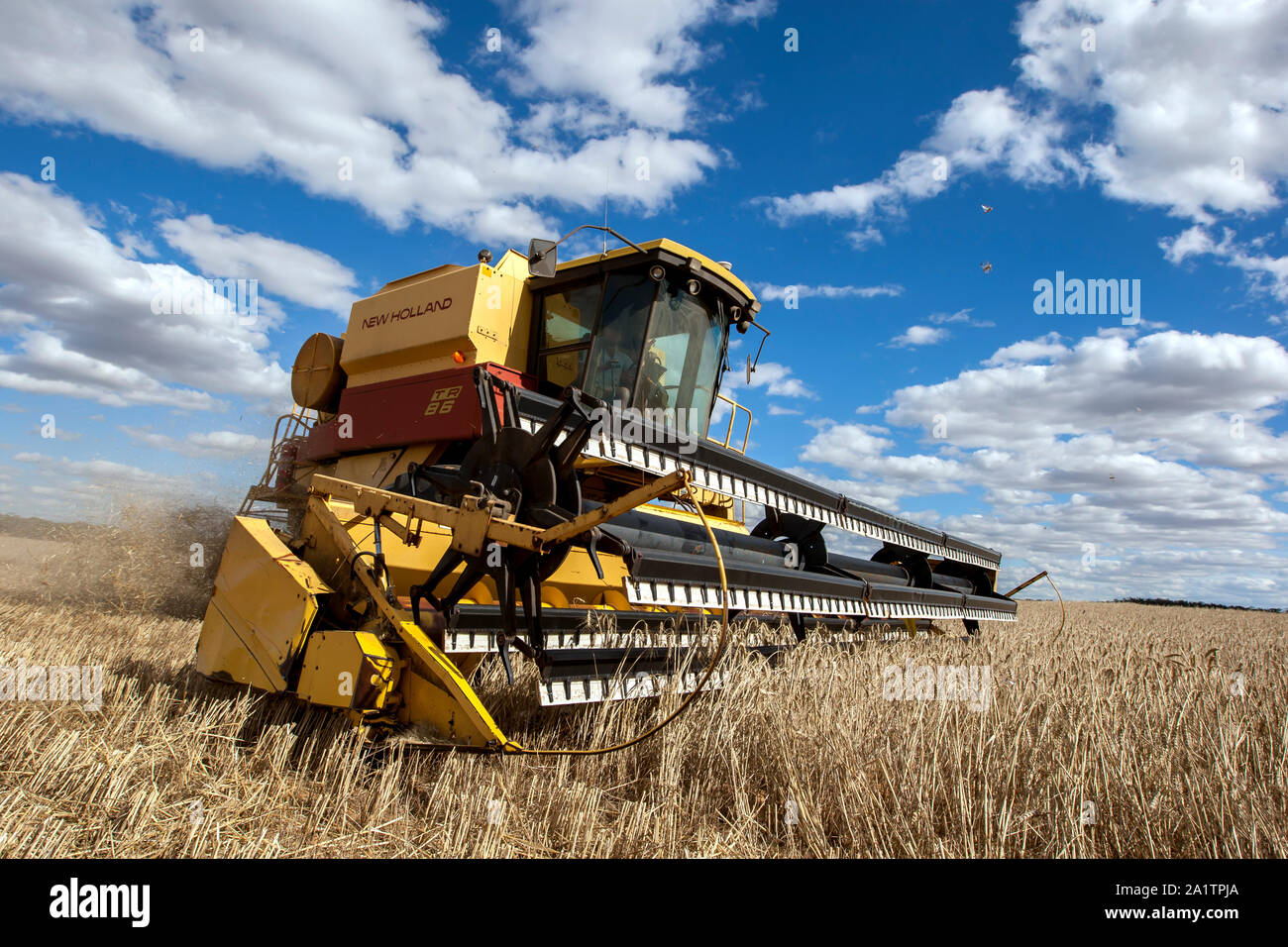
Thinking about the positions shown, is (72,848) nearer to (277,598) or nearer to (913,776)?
(277,598)

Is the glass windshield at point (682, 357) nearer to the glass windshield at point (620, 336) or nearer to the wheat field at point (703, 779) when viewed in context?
the glass windshield at point (620, 336)

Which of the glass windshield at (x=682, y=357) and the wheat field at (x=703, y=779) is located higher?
the glass windshield at (x=682, y=357)

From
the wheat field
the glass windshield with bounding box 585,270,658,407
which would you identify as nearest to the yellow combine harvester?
the glass windshield with bounding box 585,270,658,407

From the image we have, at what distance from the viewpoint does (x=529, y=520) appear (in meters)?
2.57

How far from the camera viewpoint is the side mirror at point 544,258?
13.8 ft

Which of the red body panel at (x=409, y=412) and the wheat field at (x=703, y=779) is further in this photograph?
the red body panel at (x=409, y=412)

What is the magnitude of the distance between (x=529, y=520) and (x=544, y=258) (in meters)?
2.21

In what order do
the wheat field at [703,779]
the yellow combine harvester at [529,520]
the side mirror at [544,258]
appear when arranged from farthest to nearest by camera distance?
the side mirror at [544,258], the yellow combine harvester at [529,520], the wheat field at [703,779]

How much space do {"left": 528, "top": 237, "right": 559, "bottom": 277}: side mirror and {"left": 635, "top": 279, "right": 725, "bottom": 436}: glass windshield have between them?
82 centimetres

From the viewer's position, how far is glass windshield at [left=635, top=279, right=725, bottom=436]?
4.90 m

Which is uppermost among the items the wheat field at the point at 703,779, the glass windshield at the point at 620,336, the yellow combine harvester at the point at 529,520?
the glass windshield at the point at 620,336

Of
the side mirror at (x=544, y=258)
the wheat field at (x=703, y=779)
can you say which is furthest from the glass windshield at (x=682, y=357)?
the wheat field at (x=703, y=779)

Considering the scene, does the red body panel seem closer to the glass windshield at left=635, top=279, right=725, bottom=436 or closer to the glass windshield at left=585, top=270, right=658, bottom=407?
the glass windshield at left=585, top=270, right=658, bottom=407

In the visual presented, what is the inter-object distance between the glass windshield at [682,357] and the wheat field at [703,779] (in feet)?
7.20
